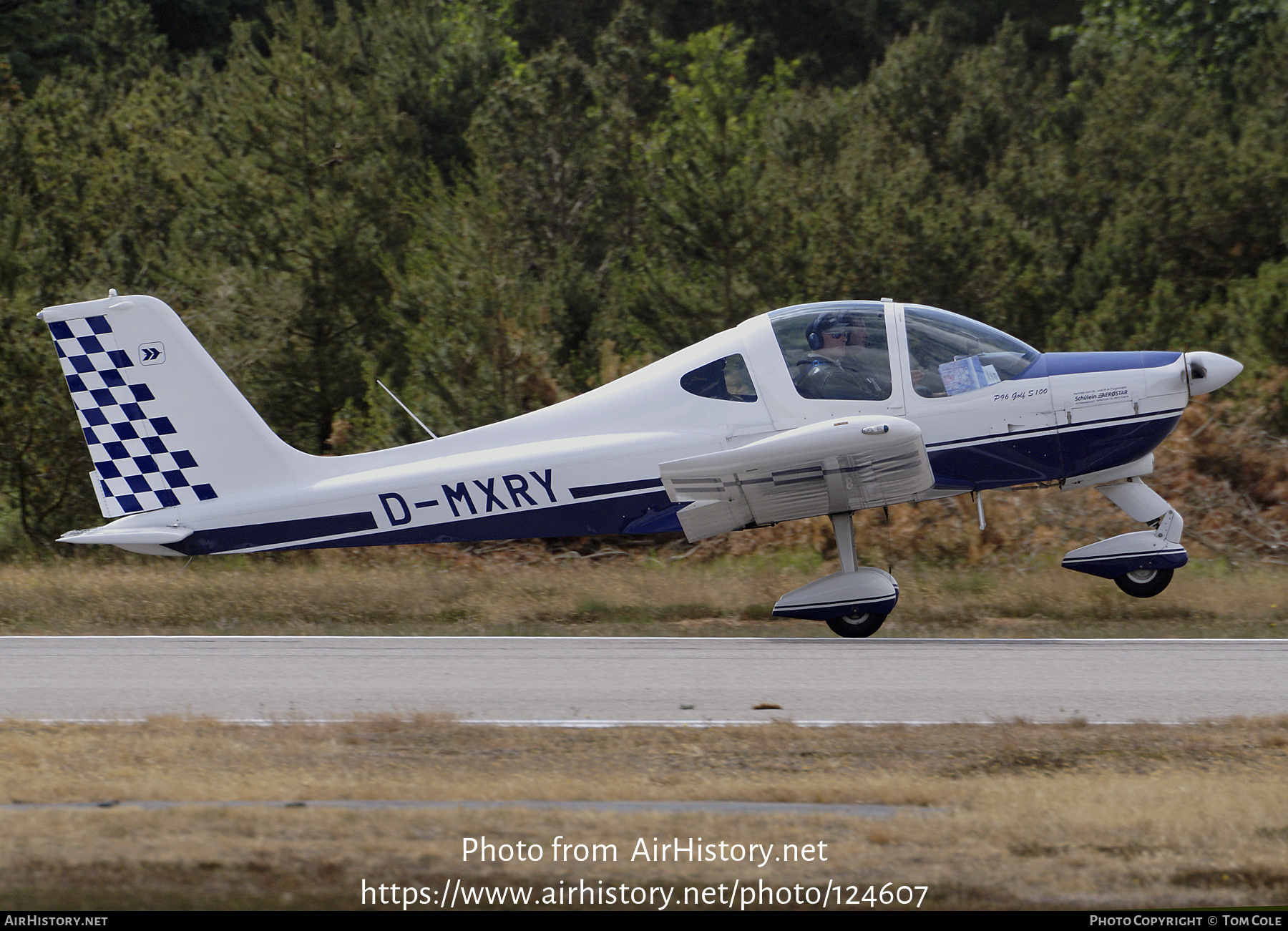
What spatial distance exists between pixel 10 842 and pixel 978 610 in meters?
7.66

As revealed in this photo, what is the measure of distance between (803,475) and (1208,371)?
3.09 m

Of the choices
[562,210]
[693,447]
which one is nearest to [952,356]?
[693,447]

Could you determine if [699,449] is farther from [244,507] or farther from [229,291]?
[229,291]

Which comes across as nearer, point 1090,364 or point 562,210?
point 1090,364

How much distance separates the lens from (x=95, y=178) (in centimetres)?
2147

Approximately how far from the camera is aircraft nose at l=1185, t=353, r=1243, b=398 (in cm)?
969

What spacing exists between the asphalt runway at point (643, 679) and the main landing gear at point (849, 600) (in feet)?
0.65

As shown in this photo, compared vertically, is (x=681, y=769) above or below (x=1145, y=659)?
above

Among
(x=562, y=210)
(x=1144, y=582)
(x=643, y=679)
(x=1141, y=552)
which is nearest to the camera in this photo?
(x=643, y=679)

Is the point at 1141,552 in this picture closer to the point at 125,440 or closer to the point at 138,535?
the point at 138,535

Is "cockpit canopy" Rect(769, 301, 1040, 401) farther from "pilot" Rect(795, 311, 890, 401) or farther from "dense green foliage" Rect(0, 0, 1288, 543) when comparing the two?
"dense green foliage" Rect(0, 0, 1288, 543)

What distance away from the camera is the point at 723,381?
9773 mm
